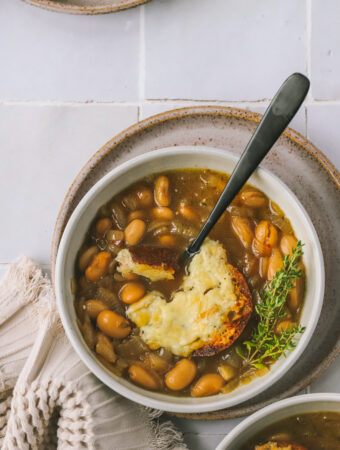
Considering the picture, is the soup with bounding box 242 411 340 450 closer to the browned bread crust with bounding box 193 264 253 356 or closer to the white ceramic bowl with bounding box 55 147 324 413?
the white ceramic bowl with bounding box 55 147 324 413

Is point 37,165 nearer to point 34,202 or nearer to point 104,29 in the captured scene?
point 34,202

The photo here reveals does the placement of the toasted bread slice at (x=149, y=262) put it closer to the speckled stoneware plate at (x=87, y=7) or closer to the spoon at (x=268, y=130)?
the spoon at (x=268, y=130)

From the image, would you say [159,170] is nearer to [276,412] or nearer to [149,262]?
[149,262]

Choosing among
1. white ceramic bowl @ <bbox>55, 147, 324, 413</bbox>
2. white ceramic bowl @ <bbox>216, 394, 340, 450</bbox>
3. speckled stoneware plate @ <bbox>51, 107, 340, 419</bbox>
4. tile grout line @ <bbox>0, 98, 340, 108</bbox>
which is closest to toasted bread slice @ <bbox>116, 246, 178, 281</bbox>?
white ceramic bowl @ <bbox>55, 147, 324, 413</bbox>

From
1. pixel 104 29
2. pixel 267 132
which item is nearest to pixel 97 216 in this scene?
pixel 267 132

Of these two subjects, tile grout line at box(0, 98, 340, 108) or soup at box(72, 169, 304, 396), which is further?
tile grout line at box(0, 98, 340, 108)

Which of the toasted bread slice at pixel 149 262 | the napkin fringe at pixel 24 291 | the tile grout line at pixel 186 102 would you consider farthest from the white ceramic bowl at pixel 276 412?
the tile grout line at pixel 186 102
